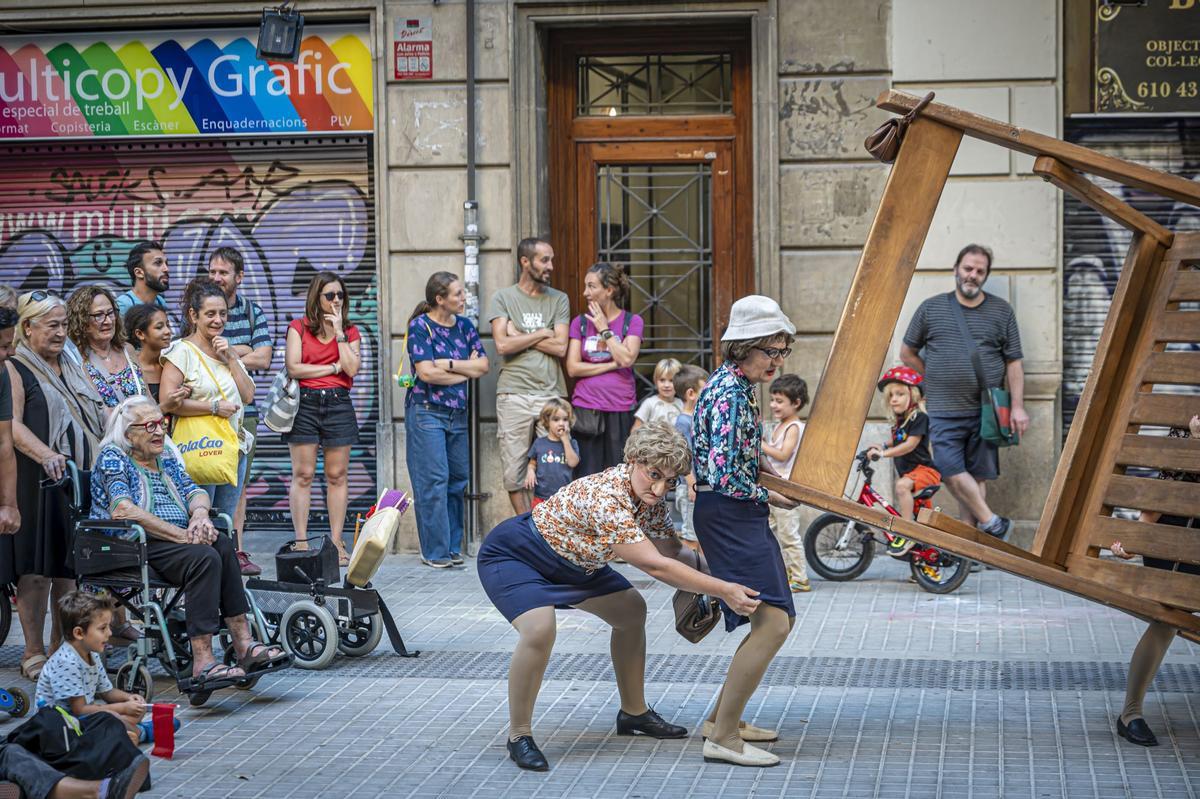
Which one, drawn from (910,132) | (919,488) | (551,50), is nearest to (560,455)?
(919,488)

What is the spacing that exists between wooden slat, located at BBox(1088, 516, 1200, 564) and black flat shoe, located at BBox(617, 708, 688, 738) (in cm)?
188

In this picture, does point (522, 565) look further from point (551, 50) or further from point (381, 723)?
point (551, 50)

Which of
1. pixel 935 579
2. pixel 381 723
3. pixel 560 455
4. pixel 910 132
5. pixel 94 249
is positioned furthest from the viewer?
pixel 94 249

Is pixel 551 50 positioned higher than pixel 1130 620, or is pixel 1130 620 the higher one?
pixel 551 50

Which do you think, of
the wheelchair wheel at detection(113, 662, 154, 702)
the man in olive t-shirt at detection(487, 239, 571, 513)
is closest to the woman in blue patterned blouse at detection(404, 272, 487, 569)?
the man in olive t-shirt at detection(487, 239, 571, 513)

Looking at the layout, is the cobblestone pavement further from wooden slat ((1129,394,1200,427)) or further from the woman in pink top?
the woman in pink top

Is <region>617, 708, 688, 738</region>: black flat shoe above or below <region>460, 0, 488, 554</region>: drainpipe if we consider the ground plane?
below

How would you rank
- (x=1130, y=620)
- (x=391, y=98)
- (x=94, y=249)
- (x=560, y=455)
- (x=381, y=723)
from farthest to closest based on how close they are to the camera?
(x=94, y=249), (x=391, y=98), (x=560, y=455), (x=1130, y=620), (x=381, y=723)

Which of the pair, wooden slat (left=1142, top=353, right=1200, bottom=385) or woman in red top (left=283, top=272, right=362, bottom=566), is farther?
woman in red top (left=283, top=272, right=362, bottom=566)

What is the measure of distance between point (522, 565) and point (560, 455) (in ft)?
15.0

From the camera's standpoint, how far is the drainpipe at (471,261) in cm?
1153

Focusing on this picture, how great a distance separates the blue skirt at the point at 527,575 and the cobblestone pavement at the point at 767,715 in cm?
66

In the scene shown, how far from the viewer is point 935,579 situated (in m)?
9.88

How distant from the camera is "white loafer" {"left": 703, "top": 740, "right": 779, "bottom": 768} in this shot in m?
6.09
